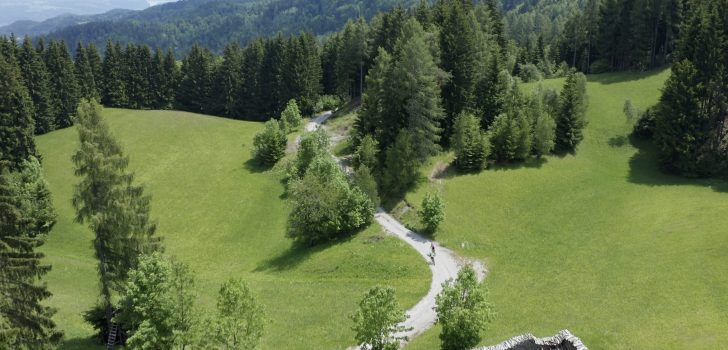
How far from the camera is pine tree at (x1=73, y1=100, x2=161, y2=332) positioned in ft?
102

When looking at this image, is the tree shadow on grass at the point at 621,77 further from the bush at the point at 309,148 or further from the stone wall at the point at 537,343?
the stone wall at the point at 537,343

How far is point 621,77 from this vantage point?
83.9 m

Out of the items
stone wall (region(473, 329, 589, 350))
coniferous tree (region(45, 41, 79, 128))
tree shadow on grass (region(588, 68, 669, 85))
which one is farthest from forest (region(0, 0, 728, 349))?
tree shadow on grass (region(588, 68, 669, 85))

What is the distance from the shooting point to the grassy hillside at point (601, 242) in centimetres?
3316

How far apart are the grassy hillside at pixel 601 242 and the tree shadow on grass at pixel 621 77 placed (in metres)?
8.18

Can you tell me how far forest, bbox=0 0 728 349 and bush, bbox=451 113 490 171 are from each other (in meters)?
0.19

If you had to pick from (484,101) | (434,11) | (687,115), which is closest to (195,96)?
(434,11)

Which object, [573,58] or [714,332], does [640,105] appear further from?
[714,332]


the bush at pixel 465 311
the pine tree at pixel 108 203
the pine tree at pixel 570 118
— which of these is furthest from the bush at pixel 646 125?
the pine tree at pixel 108 203

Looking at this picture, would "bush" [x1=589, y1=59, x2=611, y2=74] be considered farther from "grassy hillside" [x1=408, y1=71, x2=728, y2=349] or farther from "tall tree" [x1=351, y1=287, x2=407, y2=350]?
"tall tree" [x1=351, y1=287, x2=407, y2=350]

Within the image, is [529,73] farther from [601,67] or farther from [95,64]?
[95,64]

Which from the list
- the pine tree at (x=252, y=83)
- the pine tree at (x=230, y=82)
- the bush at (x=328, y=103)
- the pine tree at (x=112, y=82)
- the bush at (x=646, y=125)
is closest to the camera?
the bush at (x=646, y=125)

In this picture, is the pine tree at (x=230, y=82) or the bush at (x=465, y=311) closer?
the bush at (x=465, y=311)

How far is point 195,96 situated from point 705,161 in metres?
103
